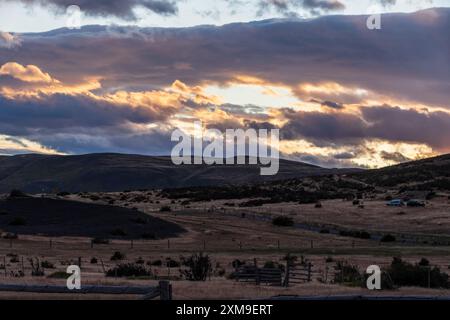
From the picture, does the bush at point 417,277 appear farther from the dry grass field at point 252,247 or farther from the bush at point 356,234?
the bush at point 356,234

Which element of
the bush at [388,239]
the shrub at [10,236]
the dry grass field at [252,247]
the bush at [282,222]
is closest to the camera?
the dry grass field at [252,247]

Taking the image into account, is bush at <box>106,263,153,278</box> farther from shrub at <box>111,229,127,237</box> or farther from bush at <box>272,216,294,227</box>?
bush at <box>272,216,294,227</box>

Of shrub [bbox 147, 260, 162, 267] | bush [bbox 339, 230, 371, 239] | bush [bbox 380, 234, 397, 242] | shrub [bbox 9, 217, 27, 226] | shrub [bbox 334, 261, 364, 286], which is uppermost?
shrub [bbox 9, 217, 27, 226]

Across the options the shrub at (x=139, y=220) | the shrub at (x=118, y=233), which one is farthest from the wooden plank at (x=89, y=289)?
the shrub at (x=139, y=220)

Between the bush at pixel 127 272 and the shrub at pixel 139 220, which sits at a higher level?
the shrub at pixel 139 220

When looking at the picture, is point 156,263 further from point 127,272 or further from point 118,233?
point 118,233

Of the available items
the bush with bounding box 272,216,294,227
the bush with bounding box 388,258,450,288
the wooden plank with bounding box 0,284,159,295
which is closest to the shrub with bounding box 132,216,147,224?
the bush with bounding box 272,216,294,227

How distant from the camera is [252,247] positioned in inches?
2655

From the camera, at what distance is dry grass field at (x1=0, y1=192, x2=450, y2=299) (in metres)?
30.6

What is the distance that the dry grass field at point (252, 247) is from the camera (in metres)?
30.6

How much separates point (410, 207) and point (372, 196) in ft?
71.8
